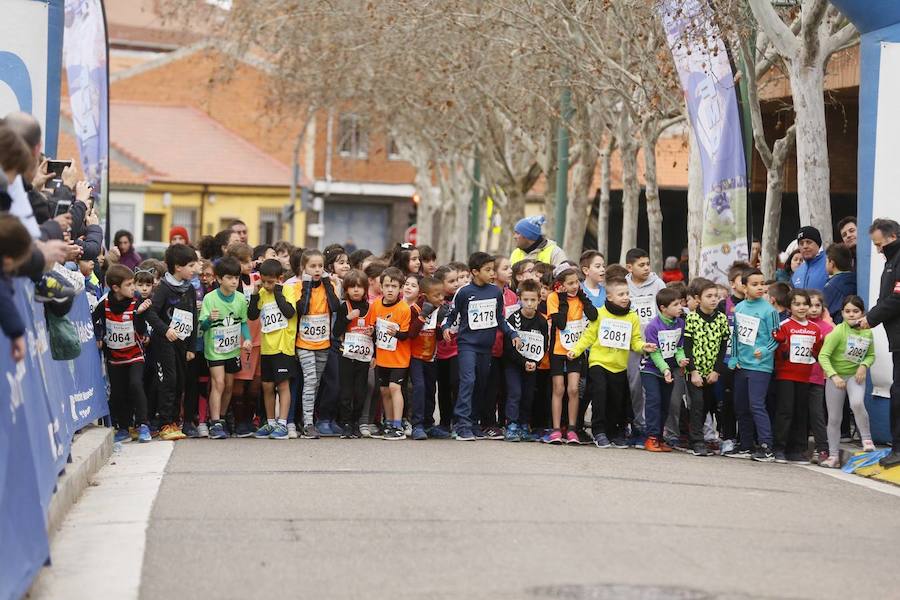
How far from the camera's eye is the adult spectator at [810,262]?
15.3 meters

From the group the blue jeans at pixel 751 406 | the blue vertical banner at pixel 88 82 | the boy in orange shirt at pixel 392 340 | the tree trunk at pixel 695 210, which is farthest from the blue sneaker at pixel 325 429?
the tree trunk at pixel 695 210

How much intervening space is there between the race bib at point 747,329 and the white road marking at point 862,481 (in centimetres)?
122

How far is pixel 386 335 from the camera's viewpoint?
14.5 meters

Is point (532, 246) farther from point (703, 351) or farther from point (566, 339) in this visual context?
point (703, 351)

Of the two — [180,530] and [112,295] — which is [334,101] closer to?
[112,295]

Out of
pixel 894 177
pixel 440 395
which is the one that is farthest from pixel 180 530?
pixel 894 177

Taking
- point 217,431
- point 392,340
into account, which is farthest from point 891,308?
point 217,431

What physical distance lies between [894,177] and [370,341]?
499 cm

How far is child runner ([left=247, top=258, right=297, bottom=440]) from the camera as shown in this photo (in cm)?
1438

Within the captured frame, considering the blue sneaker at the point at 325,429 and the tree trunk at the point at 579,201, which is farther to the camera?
the tree trunk at the point at 579,201

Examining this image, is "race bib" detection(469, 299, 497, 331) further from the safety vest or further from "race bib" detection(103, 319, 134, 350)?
"race bib" detection(103, 319, 134, 350)

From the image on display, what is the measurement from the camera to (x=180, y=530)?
9.03m

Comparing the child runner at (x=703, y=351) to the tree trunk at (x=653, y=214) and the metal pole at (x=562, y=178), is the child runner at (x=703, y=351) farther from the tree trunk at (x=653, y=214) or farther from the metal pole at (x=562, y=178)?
the metal pole at (x=562, y=178)

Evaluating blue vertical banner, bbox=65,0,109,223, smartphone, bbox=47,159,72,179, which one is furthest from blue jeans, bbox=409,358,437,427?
blue vertical banner, bbox=65,0,109,223
